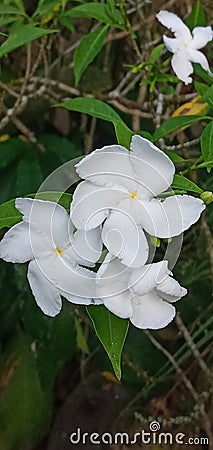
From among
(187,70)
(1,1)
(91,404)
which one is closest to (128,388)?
(91,404)

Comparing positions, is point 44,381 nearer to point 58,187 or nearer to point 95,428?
point 95,428

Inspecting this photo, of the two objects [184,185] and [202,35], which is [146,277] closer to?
[184,185]

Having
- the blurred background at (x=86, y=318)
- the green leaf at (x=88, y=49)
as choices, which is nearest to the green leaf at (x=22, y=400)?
the blurred background at (x=86, y=318)

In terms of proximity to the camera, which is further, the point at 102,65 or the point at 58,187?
the point at 102,65

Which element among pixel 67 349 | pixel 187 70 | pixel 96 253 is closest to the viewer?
pixel 96 253

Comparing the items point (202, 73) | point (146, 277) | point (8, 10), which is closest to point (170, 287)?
point (146, 277)

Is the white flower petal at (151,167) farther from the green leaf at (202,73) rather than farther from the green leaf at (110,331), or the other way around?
the green leaf at (202,73)

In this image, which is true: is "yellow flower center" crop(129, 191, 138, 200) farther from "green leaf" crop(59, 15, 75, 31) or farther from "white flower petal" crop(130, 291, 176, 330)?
"green leaf" crop(59, 15, 75, 31)
